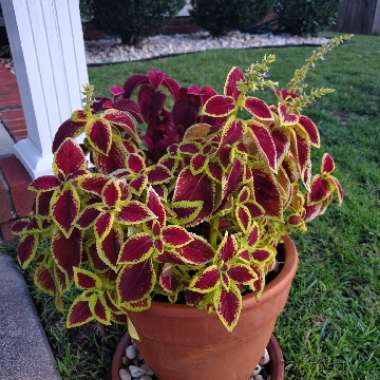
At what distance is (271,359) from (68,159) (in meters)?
0.85

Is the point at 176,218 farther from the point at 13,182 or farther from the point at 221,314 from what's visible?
the point at 13,182

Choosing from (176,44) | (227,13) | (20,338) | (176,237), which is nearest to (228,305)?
(176,237)

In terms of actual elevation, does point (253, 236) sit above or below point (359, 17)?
above

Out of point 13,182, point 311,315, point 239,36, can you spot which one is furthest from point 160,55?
point 311,315

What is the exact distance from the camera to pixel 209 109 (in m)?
0.97

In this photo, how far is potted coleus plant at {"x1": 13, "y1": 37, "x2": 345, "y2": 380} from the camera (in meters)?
0.95

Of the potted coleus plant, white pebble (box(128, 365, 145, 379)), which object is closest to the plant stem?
the potted coleus plant

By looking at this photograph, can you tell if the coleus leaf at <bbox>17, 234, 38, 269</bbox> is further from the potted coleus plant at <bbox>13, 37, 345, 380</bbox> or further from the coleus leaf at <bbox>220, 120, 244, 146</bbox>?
the coleus leaf at <bbox>220, 120, 244, 146</bbox>

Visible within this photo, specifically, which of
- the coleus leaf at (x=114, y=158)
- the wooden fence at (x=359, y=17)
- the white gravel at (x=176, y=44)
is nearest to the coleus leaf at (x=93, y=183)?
the coleus leaf at (x=114, y=158)

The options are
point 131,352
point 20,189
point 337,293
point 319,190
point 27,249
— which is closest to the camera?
point 27,249

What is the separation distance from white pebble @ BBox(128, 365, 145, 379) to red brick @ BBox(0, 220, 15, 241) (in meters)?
0.84

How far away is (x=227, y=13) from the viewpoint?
598 centimetres

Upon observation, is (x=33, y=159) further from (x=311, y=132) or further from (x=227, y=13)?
(x=227, y=13)

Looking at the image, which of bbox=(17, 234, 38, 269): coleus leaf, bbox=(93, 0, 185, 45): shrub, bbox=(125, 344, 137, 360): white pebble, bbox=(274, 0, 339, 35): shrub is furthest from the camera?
bbox=(274, 0, 339, 35): shrub
